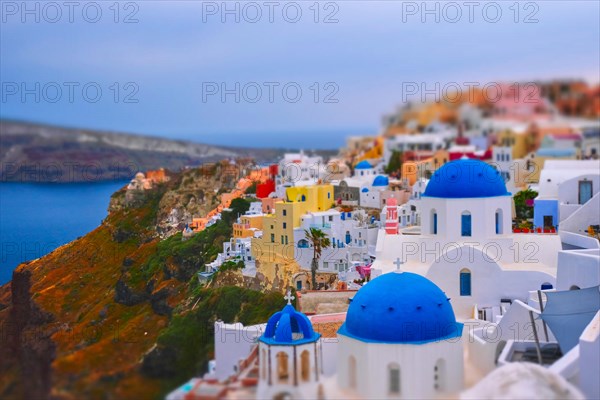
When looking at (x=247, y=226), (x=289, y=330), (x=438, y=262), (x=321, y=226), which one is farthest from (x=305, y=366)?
(x=247, y=226)

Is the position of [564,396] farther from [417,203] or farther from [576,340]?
[417,203]

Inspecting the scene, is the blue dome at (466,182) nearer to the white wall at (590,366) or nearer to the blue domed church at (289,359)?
the blue domed church at (289,359)

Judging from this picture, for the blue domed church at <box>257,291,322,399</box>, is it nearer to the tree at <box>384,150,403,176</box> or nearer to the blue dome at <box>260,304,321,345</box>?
the blue dome at <box>260,304,321,345</box>

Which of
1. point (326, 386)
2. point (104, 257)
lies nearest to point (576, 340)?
point (326, 386)

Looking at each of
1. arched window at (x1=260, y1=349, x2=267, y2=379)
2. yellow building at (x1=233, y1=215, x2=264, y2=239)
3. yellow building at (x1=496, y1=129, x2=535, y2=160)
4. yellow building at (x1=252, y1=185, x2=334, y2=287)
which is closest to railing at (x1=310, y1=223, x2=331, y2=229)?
yellow building at (x1=252, y1=185, x2=334, y2=287)

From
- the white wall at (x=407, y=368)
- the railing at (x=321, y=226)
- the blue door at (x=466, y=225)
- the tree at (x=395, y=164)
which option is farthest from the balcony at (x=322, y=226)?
the white wall at (x=407, y=368)

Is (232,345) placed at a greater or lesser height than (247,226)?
lesser

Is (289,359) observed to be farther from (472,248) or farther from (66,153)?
(66,153)
